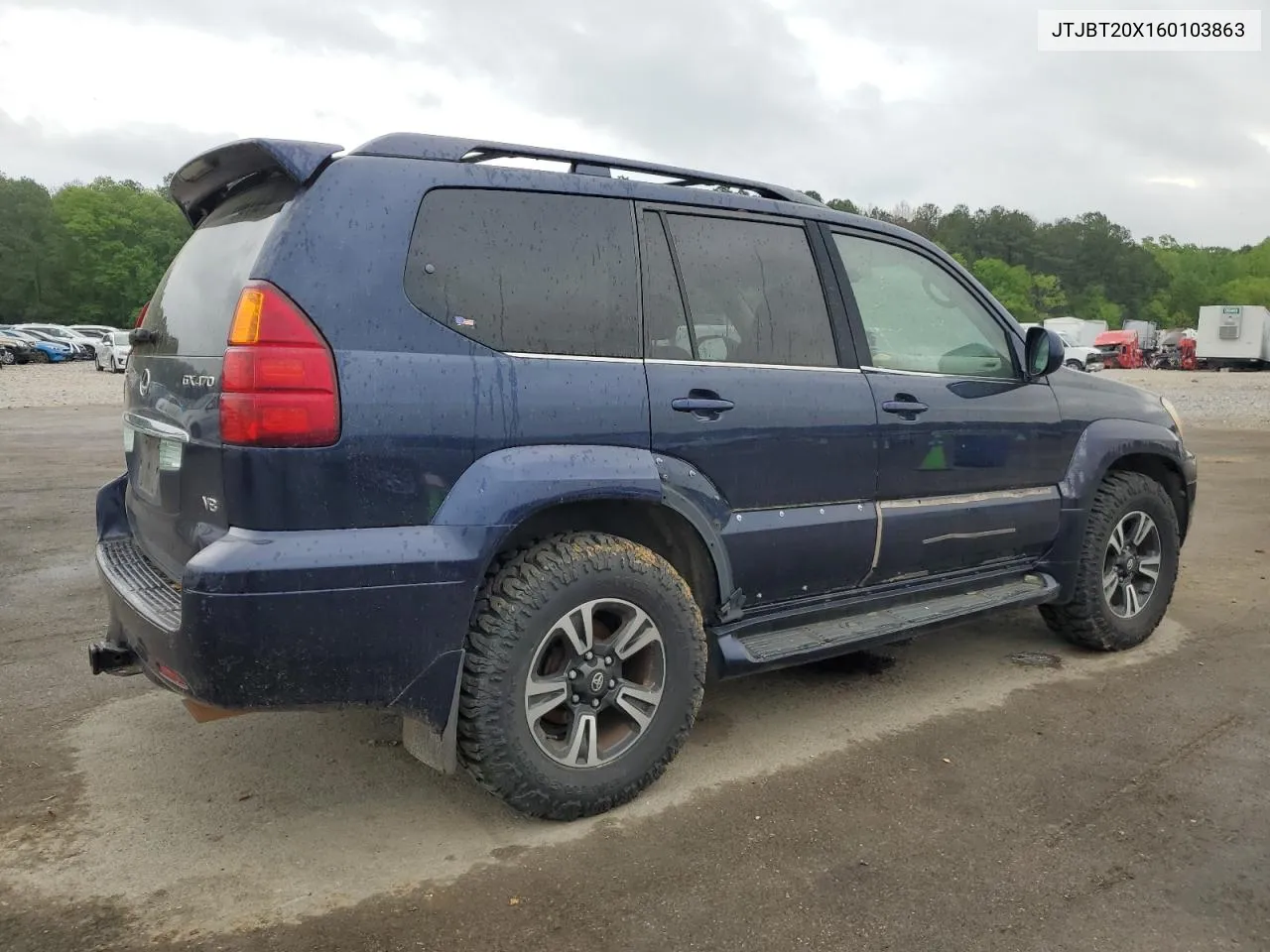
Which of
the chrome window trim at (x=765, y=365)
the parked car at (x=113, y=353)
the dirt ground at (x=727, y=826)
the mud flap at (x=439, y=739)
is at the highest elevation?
the parked car at (x=113, y=353)

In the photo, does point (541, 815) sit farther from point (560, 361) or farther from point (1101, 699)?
point (1101, 699)

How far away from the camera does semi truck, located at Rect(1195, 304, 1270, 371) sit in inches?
1676

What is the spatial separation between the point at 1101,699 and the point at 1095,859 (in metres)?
1.43

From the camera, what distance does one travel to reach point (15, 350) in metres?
39.5

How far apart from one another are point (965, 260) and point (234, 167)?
327ft

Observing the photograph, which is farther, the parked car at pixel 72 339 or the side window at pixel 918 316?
the parked car at pixel 72 339

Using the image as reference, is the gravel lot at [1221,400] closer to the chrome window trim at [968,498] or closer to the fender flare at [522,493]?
the chrome window trim at [968,498]

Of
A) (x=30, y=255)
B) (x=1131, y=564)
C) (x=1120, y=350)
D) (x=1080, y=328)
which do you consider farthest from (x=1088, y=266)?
(x=1131, y=564)

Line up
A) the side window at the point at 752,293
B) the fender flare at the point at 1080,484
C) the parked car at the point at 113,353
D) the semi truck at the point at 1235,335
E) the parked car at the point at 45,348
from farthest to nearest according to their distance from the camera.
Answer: the semi truck at the point at 1235,335 → the parked car at the point at 45,348 → the parked car at the point at 113,353 → the fender flare at the point at 1080,484 → the side window at the point at 752,293

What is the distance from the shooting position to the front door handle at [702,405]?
3.12 meters

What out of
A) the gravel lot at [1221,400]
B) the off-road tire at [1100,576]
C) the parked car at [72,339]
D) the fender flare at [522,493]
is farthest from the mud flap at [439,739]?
the parked car at [72,339]

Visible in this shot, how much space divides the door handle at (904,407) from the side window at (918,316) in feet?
0.48

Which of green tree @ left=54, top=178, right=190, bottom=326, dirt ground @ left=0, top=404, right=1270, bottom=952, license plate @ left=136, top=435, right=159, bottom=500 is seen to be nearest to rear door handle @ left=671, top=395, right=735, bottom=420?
dirt ground @ left=0, top=404, right=1270, bottom=952

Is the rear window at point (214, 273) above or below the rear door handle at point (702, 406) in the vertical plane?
above
